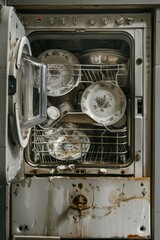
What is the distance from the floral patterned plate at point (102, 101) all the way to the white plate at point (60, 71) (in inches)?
4.3

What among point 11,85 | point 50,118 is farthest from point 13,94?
point 50,118

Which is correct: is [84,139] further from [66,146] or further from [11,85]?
[11,85]

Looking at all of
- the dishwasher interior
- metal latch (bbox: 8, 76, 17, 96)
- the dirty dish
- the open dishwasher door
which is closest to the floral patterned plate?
the dishwasher interior

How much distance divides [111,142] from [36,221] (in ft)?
2.01

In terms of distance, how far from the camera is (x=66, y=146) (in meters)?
1.78

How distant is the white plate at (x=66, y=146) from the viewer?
177cm

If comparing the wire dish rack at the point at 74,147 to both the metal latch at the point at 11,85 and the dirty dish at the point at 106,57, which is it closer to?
the dirty dish at the point at 106,57

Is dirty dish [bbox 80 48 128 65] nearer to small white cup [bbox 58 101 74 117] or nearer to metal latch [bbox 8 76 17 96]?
small white cup [bbox 58 101 74 117]

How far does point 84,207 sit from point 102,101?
60cm

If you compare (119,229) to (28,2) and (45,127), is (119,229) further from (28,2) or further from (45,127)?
(28,2)

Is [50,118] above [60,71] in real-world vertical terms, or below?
below

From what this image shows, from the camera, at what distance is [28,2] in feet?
5.36

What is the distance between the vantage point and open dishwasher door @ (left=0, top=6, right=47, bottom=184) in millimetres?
1224

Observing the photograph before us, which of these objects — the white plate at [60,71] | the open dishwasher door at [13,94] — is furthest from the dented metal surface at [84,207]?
the white plate at [60,71]
